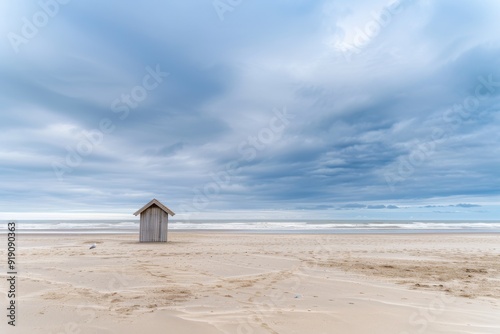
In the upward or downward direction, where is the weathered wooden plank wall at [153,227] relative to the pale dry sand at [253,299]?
upward

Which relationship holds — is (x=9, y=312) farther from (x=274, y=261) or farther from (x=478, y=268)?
(x=478, y=268)

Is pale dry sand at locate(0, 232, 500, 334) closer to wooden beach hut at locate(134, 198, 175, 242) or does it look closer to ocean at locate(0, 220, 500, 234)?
wooden beach hut at locate(134, 198, 175, 242)

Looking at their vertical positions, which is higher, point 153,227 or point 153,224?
point 153,224

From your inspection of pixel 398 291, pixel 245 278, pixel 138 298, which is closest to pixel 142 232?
pixel 245 278

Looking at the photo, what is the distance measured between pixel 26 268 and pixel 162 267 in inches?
204

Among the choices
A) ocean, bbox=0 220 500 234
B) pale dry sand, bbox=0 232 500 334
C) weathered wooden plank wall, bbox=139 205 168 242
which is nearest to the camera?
pale dry sand, bbox=0 232 500 334

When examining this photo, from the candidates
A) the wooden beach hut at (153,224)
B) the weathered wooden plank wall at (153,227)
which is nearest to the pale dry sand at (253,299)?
the wooden beach hut at (153,224)

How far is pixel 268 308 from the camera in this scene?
7074 mm

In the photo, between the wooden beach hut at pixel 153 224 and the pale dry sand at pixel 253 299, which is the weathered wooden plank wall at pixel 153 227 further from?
the pale dry sand at pixel 253 299

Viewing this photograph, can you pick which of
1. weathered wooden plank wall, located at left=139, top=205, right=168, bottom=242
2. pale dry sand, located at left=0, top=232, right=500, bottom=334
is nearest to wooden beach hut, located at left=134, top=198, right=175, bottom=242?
weathered wooden plank wall, located at left=139, top=205, right=168, bottom=242

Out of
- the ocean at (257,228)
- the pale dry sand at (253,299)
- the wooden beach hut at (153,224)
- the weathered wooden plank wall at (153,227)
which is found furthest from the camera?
the ocean at (257,228)

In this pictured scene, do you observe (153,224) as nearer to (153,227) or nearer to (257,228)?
(153,227)

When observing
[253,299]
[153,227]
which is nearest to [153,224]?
[153,227]

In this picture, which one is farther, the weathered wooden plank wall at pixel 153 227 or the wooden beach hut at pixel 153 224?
the weathered wooden plank wall at pixel 153 227
